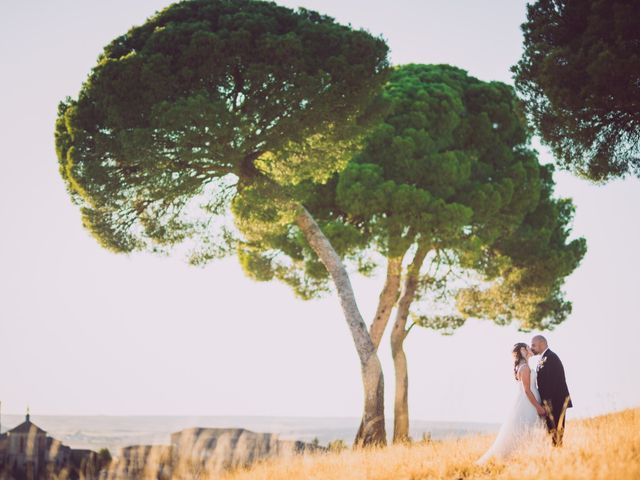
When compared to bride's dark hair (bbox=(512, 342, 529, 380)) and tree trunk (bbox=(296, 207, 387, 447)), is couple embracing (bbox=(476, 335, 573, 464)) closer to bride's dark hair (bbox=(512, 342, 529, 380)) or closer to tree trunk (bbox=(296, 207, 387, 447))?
bride's dark hair (bbox=(512, 342, 529, 380))

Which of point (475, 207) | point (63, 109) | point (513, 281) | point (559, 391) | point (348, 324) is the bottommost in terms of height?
point (559, 391)

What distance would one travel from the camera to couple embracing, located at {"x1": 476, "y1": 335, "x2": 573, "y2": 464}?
284 inches

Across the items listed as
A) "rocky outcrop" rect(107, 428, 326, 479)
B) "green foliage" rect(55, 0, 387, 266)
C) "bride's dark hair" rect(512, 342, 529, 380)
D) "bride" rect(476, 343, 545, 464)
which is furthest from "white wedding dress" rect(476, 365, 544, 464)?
"green foliage" rect(55, 0, 387, 266)

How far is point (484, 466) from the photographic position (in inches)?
275

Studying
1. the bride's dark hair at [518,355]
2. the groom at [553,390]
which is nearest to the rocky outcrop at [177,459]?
the bride's dark hair at [518,355]

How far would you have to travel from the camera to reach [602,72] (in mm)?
9930

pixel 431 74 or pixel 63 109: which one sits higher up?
pixel 431 74

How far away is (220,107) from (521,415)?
7886mm

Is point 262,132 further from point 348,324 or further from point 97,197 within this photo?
point 348,324

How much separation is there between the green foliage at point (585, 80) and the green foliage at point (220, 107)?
135 inches

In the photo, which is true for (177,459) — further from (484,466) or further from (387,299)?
(387,299)

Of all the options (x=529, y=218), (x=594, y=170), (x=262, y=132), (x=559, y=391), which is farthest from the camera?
(x=529, y=218)

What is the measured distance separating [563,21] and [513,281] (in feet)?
33.5

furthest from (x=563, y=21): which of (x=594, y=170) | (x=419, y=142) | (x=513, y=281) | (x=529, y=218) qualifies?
(x=513, y=281)
